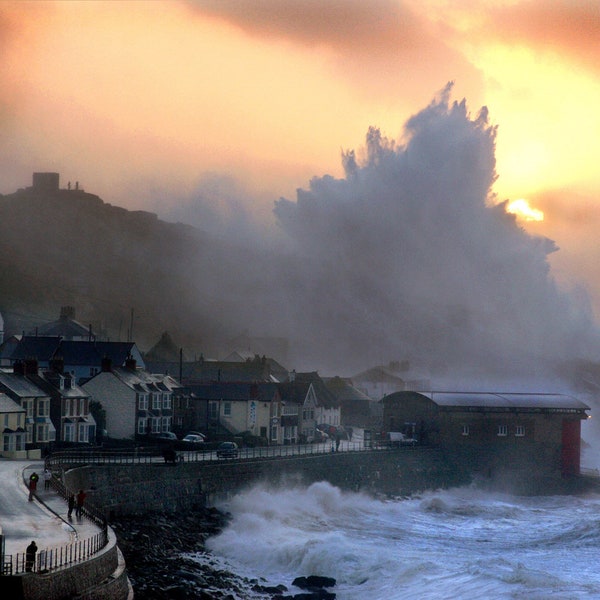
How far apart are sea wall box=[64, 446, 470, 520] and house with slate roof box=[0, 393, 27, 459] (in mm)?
6007

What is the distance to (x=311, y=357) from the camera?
145 metres

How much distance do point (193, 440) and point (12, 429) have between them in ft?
43.3

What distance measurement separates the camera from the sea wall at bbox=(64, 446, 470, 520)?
4891 cm

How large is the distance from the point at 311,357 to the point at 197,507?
91.0 metres

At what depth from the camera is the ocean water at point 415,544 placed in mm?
41438

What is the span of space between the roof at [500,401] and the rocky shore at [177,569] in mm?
31043

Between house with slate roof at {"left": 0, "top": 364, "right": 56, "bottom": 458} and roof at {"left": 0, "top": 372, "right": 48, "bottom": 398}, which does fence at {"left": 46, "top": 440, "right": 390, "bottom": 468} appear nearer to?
house with slate roof at {"left": 0, "top": 364, "right": 56, "bottom": 458}

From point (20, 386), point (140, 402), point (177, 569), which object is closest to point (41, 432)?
point (20, 386)

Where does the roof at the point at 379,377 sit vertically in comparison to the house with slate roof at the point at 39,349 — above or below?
below

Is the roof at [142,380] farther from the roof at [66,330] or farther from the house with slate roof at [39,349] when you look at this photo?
the roof at [66,330]

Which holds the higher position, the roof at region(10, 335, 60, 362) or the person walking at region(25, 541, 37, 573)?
the roof at region(10, 335, 60, 362)

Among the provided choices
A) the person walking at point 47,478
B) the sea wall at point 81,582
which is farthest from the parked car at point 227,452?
the sea wall at point 81,582

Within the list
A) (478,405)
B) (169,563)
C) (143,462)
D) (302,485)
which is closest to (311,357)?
(478,405)

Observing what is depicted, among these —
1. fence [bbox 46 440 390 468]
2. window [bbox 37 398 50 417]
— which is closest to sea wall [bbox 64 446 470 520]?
fence [bbox 46 440 390 468]
